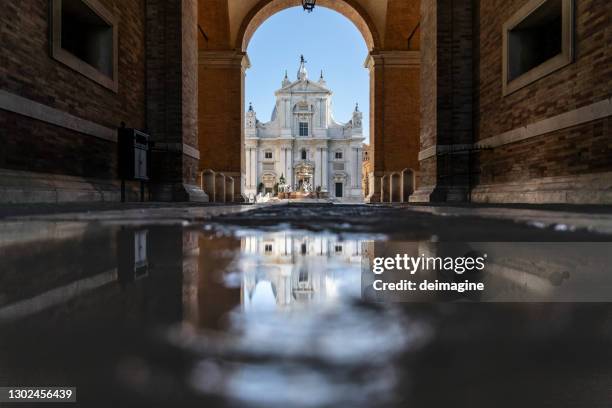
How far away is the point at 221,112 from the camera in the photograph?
13102 millimetres

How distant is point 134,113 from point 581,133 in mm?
7418

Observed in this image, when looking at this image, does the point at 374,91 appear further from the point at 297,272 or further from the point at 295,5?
the point at 297,272

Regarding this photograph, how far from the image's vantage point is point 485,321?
40 cm

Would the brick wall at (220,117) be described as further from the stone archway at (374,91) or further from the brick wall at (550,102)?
the brick wall at (550,102)

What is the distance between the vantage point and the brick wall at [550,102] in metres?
4.60

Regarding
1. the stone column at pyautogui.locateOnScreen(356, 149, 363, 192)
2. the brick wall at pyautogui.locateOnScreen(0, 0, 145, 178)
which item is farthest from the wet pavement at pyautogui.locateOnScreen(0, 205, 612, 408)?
the stone column at pyautogui.locateOnScreen(356, 149, 363, 192)

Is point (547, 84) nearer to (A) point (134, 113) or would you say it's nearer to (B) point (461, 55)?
(B) point (461, 55)

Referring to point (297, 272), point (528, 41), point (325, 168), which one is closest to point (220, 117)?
point (528, 41)

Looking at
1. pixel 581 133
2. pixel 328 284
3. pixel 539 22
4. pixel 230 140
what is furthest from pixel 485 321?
pixel 230 140

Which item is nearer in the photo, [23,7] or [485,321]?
[485,321]

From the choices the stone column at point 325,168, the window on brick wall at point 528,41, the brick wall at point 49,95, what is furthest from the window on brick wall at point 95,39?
the stone column at point 325,168

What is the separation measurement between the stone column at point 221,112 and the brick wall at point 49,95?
18.7ft

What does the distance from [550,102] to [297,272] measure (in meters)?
6.24

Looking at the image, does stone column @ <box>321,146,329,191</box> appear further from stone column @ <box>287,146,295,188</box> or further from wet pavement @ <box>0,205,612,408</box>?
wet pavement @ <box>0,205,612,408</box>
